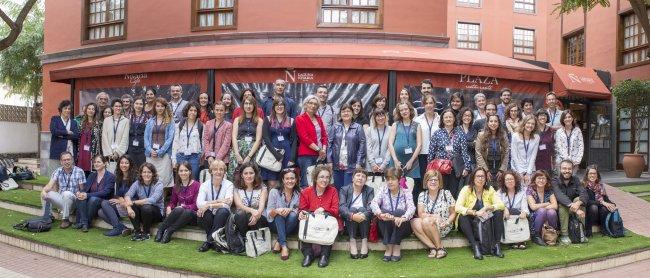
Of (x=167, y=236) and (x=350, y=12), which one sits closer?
(x=167, y=236)

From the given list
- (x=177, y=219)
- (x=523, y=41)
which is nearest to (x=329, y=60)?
(x=177, y=219)

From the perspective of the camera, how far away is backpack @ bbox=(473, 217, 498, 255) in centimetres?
695

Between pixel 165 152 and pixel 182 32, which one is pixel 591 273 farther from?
pixel 182 32

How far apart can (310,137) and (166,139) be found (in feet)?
7.74

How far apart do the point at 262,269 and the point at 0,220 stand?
575cm

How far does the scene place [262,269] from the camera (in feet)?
20.4

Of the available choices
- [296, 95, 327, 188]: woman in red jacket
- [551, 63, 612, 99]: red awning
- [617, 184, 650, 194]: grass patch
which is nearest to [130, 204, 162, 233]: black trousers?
[296, 95, 327, 188]: woman in red jacket

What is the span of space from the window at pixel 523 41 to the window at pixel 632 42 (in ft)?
31.5

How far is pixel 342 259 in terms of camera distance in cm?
678

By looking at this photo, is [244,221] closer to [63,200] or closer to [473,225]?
[473,225]

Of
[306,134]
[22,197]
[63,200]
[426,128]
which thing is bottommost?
[22,197]

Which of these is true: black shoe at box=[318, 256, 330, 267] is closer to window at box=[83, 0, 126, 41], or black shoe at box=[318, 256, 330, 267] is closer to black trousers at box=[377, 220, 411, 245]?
black trousers at box=[377, 220, 411, 245]

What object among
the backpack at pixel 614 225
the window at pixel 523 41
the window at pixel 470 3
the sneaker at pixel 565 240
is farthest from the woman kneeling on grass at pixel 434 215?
the window at pixel 523 41

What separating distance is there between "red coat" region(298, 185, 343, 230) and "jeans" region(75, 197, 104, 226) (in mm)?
3463
